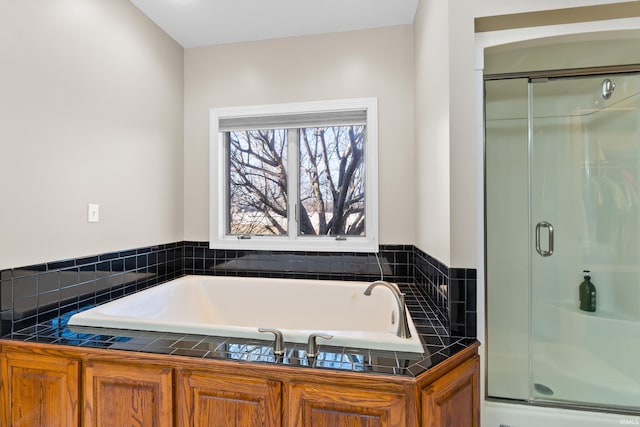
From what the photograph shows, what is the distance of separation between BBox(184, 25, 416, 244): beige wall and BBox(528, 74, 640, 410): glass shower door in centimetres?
103

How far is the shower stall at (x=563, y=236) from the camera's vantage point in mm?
2174

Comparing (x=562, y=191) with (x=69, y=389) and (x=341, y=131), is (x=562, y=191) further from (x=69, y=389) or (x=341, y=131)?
(x=69, y=389)

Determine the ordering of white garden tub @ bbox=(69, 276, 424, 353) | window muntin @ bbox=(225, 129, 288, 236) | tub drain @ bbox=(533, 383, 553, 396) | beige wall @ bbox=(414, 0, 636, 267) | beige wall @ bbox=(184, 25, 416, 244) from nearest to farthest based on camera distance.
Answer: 1. beige wall @ bbox=(414, 0, 636, 267)
2. white garden tub @ bbox=(69, 276, 424, 353)
3. tub drain @ bbox=(533, 383, 553, 396)
4. beige wall @ bbox=(184, 25, 416, 244)
5. window muntin @ bbox=(225, 129, 288, 236)

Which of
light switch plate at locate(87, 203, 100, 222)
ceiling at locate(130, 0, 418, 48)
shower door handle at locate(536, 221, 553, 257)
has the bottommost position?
shower door handle at locate(536, 221, 553, 257)

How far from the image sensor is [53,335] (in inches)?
55.3

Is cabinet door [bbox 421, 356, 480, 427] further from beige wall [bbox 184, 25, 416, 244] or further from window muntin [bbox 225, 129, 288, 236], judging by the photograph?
window muntin [bbox 225, 129, 288, 236]

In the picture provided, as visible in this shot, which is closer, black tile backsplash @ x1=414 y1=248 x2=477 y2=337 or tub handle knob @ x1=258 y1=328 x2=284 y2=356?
tub handle knob @ x1=258 y1=328 x2=284 y2=356

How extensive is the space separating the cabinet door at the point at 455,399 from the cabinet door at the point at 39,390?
1.36 meters

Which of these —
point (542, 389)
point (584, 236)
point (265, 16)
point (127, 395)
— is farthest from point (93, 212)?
point (584, 236)

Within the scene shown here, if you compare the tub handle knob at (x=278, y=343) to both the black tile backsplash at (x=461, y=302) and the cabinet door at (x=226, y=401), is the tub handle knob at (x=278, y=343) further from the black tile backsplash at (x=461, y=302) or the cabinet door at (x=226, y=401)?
the black tile backsplash at (x=461, y=302)

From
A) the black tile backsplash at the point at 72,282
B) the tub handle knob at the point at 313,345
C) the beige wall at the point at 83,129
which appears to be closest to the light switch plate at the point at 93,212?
the beige wall at the point at 83,129

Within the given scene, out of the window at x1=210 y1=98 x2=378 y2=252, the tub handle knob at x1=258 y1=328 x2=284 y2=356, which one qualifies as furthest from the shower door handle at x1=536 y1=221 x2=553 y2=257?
the tub handle knob at x1=258 y1=328 x2=284 y2=356

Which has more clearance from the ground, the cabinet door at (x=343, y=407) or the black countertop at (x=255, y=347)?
the black countertop at (x=255, y=347)

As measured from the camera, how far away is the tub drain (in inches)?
84.1
